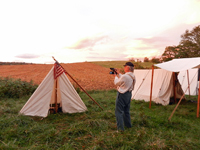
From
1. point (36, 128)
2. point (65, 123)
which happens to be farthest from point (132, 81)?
point (36, 128)

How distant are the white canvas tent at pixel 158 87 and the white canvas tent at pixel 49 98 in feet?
12.4

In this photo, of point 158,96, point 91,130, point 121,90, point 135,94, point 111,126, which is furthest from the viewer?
point 135,94

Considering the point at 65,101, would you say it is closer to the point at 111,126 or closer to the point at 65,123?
the point at 65,123

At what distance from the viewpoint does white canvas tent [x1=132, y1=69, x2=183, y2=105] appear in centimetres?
698

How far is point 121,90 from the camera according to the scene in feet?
10.5

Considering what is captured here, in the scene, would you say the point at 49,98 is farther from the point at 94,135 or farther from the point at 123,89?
the point at 123,89

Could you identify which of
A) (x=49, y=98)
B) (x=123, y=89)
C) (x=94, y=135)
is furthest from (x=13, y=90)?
(x=123, y=89)

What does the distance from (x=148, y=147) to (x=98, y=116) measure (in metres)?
2.18

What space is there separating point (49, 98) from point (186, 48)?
23.3m

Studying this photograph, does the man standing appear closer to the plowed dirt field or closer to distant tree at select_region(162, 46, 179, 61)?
the plowed dirt field

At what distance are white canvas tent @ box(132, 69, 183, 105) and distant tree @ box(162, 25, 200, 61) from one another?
15966 mm

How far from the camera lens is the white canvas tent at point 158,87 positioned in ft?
22.9

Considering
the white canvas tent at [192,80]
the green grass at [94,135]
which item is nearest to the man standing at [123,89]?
the green grass at [94,135]

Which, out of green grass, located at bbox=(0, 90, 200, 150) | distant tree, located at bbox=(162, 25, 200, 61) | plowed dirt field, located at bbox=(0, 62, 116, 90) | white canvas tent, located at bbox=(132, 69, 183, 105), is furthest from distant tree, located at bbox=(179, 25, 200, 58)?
green grass, located at bbox=(0, 90, 200, 150)
